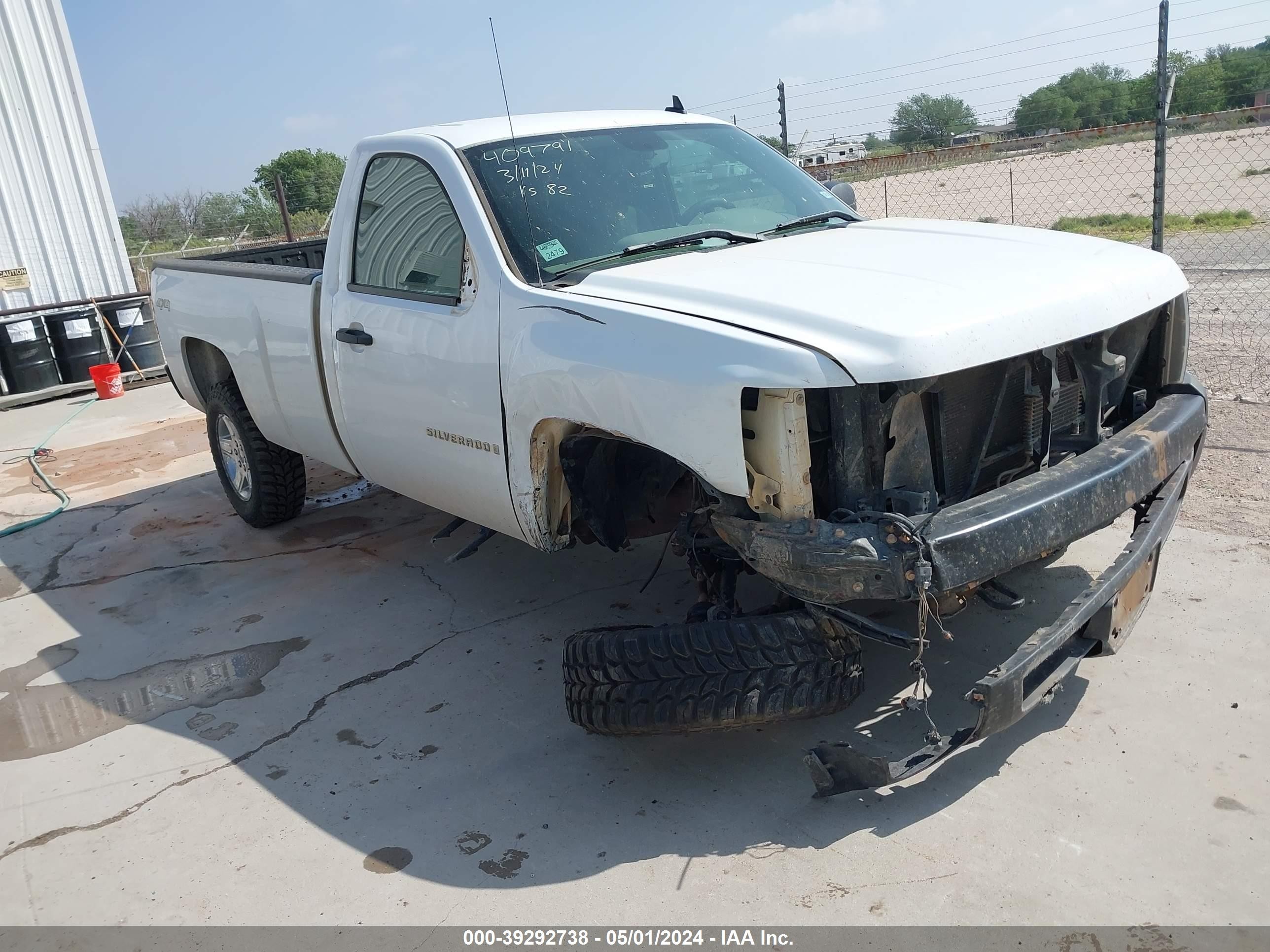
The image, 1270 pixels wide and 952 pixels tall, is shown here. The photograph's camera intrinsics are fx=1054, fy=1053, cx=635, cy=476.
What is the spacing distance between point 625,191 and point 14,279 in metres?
12.2

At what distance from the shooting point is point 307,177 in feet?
169

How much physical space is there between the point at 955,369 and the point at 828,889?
4.61 feet

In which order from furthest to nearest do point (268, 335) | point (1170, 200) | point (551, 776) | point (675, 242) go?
point (1170, 200) < point (268, 335) < point (675, 242) < point (551, 776)

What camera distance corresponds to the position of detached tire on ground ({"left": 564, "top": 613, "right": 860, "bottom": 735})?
119 inches

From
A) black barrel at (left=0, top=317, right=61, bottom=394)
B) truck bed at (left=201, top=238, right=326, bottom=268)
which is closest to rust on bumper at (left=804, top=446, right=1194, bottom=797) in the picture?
truck bed at (left=201, top=238, right=326, bottom=268)

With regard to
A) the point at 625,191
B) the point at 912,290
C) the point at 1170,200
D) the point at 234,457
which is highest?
the point at 625,191

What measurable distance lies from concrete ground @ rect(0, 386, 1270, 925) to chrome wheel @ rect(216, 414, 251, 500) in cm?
109

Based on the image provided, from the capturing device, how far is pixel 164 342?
6.51 m

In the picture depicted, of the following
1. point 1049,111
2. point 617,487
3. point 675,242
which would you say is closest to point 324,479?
point 617,487

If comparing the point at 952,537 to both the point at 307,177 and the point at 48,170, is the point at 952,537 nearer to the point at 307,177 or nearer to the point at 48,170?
the point at 48,170

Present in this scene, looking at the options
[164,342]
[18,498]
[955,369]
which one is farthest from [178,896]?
[18,498]

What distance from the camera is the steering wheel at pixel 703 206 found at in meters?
4.13

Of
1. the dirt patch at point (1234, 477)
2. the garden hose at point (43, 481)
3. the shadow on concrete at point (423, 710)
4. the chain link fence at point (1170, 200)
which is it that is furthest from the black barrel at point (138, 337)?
the dirt patch at point (1234, 477)

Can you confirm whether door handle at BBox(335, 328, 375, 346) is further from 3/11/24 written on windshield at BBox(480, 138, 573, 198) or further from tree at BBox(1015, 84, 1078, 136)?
tree at BBox(1015, 84, 1078, 136)
